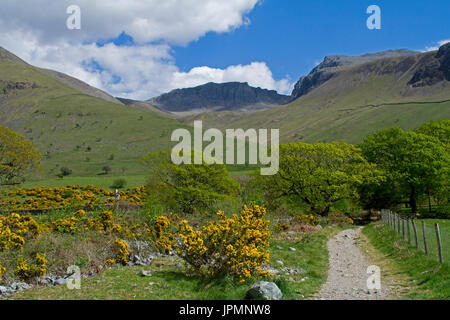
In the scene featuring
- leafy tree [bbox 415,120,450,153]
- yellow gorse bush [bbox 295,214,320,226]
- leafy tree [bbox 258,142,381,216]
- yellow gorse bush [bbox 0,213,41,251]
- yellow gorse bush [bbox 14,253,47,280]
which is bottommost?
yellow gorse bush [bbox 295,214,320,226]

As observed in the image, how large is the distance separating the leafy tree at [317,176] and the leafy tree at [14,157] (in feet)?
81.4

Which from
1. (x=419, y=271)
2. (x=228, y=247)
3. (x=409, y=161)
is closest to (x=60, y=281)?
(x=228, y=247)

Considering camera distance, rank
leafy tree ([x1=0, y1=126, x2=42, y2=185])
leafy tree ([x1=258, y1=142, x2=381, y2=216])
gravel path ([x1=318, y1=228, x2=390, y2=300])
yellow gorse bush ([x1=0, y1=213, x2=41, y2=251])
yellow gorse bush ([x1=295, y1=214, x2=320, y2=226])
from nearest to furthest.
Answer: gravel path ([x1=318, y1=228, x2=390, y2=300])
yellow gorse bush ([x1=0, y1=213, x2=41, y2=251])
yellow gorse bush ([x1=295, y1=214, x2=320, y2=226])
leafy tree ([x1=0, y1=126, x2=42, y2=185])
leafy tree ([x1=258, y1=142, x2=381, y2=216])

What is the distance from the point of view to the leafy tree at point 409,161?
125ft

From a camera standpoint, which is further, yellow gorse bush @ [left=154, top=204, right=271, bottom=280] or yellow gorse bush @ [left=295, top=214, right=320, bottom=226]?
yellow gorse bush @ [left=295, top=214, right=320, bottom=226]

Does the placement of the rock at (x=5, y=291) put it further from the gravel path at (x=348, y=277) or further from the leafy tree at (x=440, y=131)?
the leafy tree at (x=440, y=131)

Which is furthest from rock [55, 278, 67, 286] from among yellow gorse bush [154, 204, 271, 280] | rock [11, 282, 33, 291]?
yellow gorse bush [154, 204, 271, 280]

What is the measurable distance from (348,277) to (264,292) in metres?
5.27

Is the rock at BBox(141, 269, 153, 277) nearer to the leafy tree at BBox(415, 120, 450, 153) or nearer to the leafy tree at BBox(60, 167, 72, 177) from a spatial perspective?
the leafy tree at BBox(415, 120, 450, 153)

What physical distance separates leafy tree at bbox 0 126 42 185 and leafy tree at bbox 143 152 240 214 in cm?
1290

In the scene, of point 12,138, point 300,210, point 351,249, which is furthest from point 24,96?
point 351,249

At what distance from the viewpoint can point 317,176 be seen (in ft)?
116

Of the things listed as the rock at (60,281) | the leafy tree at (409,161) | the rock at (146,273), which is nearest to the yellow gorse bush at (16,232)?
the rock at (60,281)

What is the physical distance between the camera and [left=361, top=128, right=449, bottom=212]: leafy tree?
3806 centimetres
